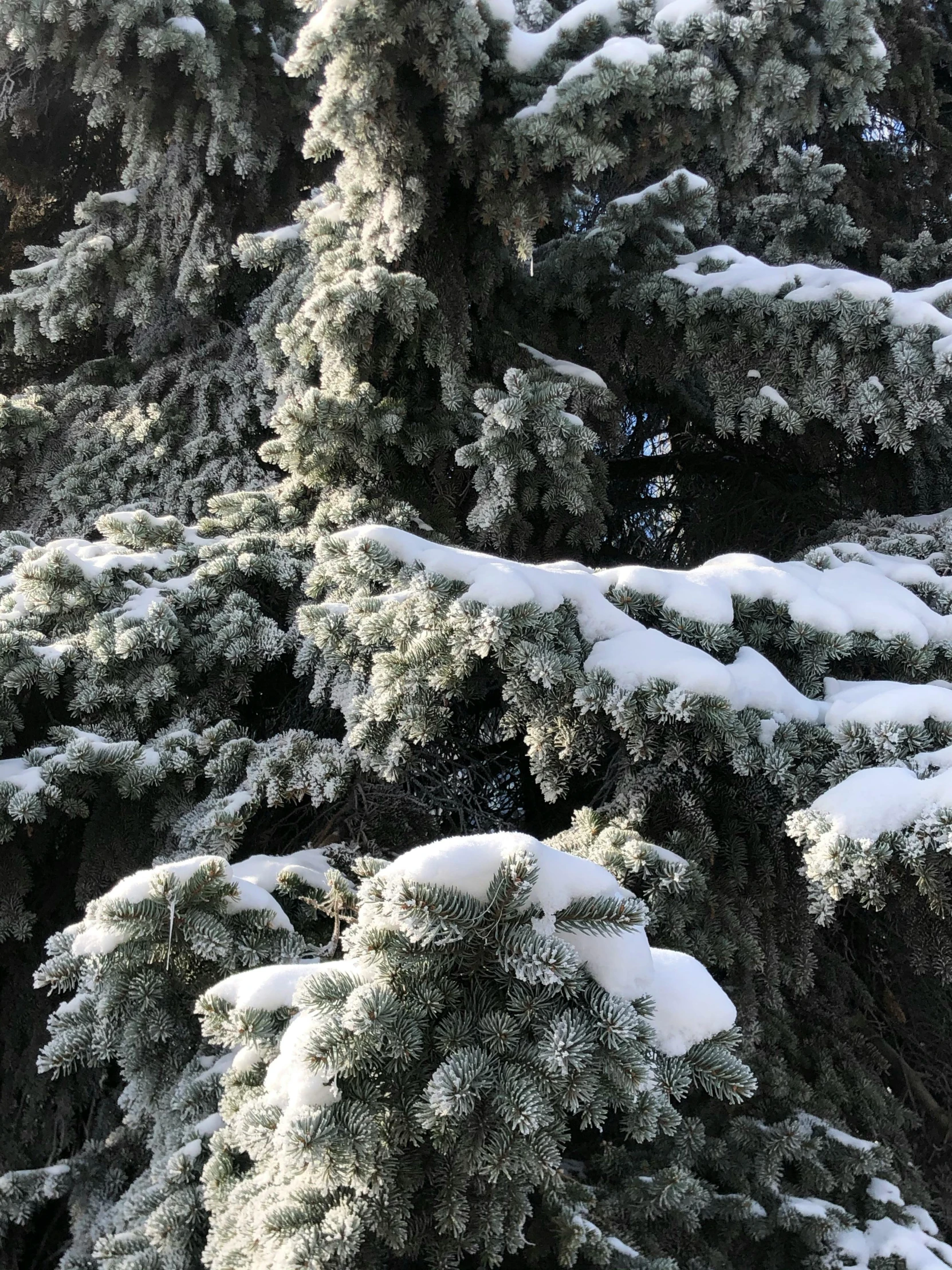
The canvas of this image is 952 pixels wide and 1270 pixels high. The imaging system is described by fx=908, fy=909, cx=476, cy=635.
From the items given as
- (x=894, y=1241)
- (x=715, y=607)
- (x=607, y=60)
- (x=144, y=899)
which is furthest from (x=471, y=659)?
(x=607, y=60)

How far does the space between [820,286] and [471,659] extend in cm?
227

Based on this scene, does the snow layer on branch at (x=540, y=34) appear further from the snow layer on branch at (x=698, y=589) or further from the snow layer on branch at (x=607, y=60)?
the snow layer on branch at (x=698, y=589)

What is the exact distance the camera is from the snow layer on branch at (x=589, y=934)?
122 centimetres

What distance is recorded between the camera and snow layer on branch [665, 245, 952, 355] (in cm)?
310

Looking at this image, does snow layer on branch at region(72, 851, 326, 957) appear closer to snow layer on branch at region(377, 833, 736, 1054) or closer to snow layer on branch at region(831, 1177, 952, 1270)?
snow layer on branch at region(377, 833, 736, 1054)

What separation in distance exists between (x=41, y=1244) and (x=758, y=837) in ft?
6.79

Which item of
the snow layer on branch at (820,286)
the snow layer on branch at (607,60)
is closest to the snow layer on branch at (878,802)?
the snow layer on branch at (820,286)

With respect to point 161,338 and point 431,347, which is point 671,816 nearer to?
point 431,347

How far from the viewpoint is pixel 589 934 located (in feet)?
4.17

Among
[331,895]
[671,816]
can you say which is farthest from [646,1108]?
[671,816]

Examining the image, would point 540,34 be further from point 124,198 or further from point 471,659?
point 471,659

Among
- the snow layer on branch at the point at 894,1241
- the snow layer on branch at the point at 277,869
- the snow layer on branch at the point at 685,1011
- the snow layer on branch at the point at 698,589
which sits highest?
the snow layer on branch at the point at 698,589

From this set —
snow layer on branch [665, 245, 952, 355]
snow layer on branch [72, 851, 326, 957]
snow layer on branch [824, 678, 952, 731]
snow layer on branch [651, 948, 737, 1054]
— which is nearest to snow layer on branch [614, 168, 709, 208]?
snow layer on branch [665, 245, 952, 355]

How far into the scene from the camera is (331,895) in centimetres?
174
